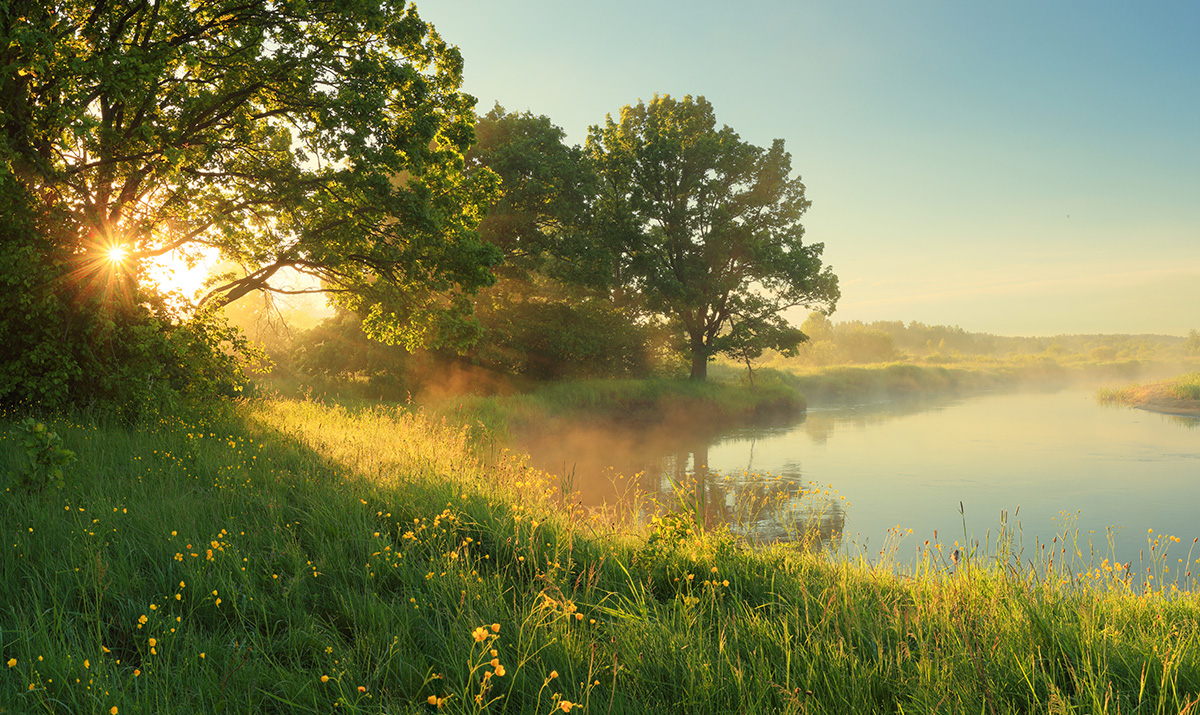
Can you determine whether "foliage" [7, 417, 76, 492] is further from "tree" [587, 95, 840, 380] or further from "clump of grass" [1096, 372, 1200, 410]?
"clump of grass" [1096, 372, 1200, 410]

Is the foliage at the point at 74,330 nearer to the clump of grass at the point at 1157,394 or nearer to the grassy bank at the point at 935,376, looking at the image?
the grassy bank at the point at 935,376

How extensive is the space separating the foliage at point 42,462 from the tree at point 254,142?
4.32 meters

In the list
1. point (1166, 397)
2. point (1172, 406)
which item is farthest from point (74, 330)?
point (1166, 397)

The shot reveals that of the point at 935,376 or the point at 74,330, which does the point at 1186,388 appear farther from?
the point at 74,330

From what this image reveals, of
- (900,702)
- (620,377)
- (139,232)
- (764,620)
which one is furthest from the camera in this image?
(620,377)

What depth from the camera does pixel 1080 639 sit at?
3188mm

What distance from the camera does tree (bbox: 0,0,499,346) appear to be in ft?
28.3

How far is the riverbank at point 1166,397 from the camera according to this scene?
27.7 metres

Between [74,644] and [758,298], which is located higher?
[758,298]

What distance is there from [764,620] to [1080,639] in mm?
1619

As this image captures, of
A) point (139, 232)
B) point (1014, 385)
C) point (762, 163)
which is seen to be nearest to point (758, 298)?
point (762, 163)

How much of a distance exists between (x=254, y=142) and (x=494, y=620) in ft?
41.6

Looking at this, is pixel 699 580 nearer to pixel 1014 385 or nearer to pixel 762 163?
pixel 762 163

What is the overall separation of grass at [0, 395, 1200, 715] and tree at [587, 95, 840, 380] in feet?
73.4
